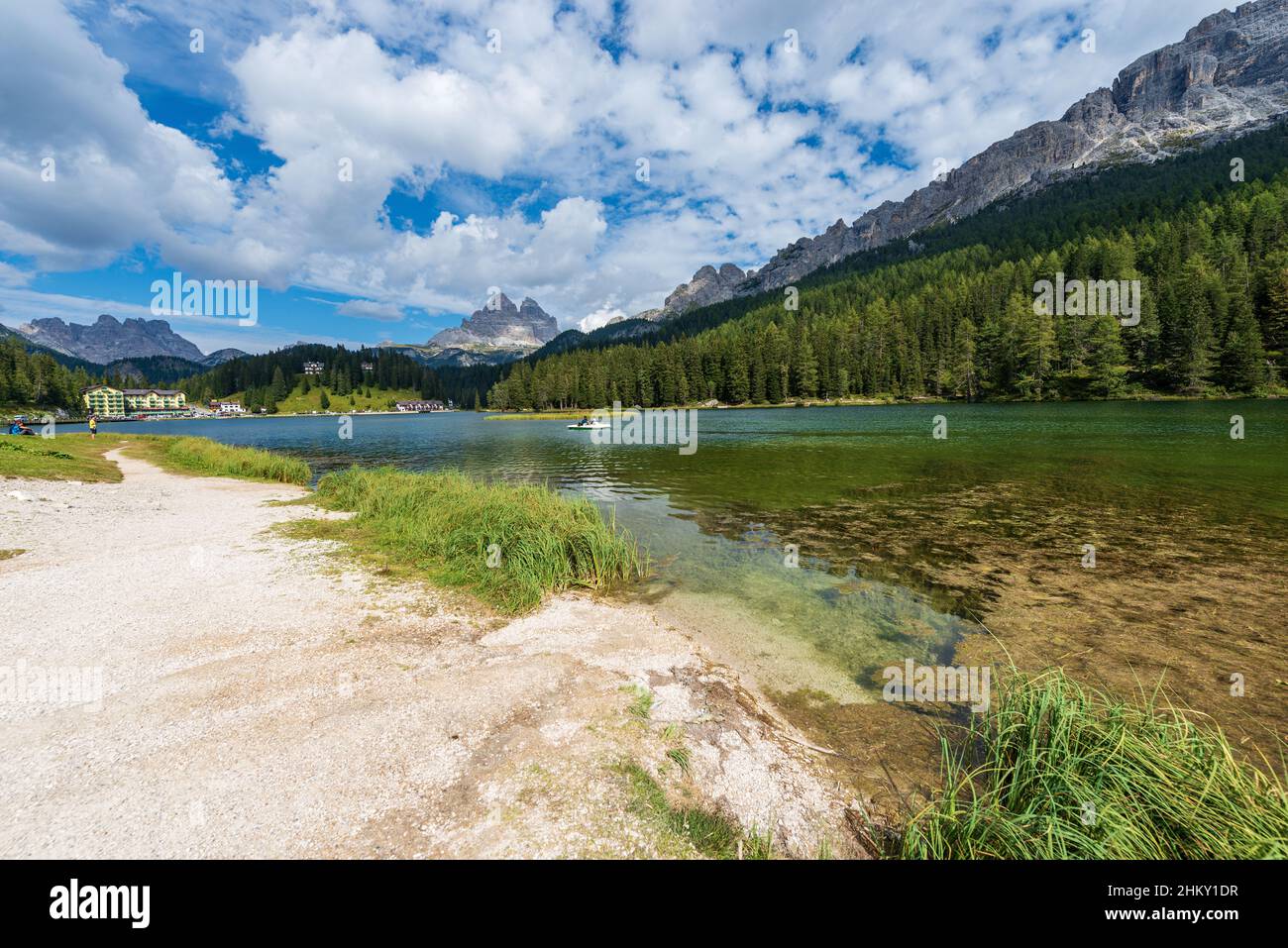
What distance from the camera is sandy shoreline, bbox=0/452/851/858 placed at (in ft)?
14.6

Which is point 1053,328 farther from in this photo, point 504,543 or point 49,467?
point 49,467

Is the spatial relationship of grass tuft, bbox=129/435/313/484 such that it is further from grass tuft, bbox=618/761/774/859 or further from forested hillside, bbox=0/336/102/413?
forested hillside, bbox=0/336/102/413

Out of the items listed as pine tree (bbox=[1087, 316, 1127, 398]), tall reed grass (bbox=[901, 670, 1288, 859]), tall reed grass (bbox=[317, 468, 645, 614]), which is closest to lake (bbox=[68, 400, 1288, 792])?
tall reed grass (bbox=[317, 468, 645, 614])

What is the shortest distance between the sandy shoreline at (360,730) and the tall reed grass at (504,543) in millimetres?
993

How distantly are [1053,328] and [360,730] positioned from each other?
13731 centimetres

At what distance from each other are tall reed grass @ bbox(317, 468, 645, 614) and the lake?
6.62ft

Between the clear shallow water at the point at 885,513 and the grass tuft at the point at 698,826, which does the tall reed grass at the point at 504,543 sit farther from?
the grass tuft at the point at 698,826

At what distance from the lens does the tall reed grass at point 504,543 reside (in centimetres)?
1244

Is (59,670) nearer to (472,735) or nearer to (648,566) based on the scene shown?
(472,735)

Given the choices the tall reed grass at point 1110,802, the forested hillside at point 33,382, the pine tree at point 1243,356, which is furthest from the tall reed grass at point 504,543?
the forested hillside at point 33,382

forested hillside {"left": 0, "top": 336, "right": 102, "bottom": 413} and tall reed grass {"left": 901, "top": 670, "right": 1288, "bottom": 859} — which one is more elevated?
forested hillside {"left": 0, "top": 336, "right": 102, "bottom": 413}

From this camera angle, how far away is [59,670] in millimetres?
7422
